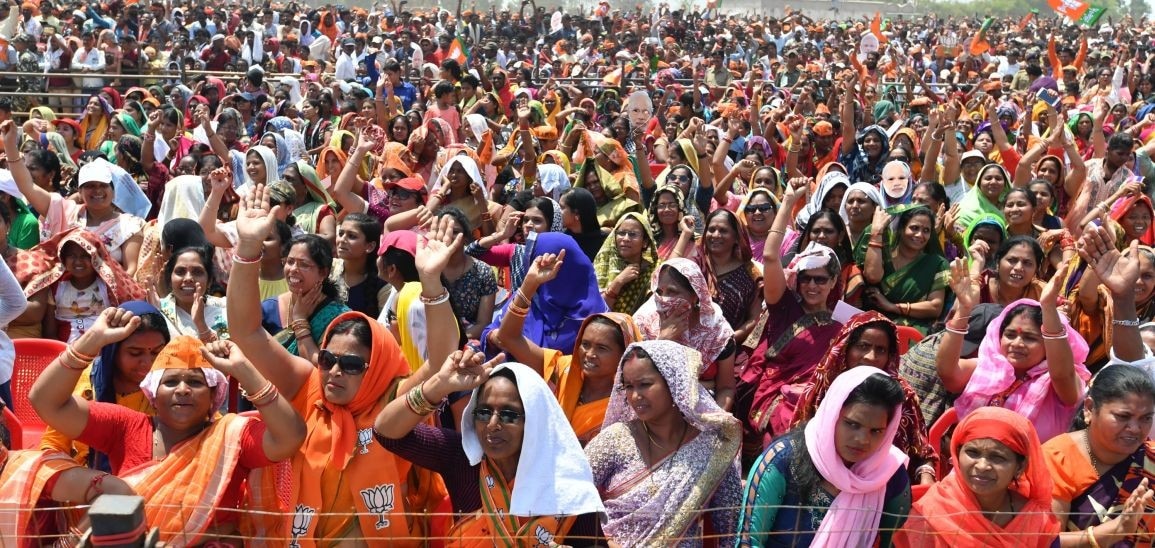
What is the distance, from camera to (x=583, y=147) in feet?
28.4

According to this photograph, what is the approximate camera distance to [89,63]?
14250 millimetres

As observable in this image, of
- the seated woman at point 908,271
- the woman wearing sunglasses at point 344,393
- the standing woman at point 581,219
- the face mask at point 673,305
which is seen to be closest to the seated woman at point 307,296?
the woman wearing sunglasses at point 344,393

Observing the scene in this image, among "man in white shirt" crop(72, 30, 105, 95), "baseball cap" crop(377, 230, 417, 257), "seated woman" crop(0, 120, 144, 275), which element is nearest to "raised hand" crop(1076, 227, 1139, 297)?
"baseball cap" crop(377, 230, 417, 257)

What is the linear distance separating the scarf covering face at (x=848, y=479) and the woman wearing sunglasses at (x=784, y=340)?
118 cm

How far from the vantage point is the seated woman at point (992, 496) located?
308cm

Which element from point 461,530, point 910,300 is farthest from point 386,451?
Result: point 910,300

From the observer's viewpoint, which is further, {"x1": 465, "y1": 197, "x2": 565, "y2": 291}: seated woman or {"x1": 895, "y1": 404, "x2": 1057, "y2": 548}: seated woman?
{"x1": 465, "y1": 197, "x2": 565, "y2": 291}: seated woman

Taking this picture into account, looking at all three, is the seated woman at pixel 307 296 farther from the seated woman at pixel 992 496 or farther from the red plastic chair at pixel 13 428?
the seated woman at pixel 992 496

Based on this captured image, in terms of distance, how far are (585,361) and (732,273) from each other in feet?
4.60

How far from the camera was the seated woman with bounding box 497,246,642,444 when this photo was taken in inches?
151

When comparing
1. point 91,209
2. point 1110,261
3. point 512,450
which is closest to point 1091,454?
point 1110,261

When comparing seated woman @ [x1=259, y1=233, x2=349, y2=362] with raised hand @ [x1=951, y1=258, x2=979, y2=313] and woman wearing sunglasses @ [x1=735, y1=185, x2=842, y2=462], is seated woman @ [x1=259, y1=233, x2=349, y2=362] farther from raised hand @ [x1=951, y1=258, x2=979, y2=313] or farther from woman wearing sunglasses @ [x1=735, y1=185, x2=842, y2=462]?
raised hand @ [x1=951, y1=258, x2=979, y2=313]

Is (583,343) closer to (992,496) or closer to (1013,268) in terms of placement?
(992,496)

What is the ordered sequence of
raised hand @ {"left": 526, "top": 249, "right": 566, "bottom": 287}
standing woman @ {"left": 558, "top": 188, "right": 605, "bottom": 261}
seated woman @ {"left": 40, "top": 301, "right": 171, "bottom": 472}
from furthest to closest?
standing woman @ {"left": 558, "top": 188, "right": 605, "bottom": 261} → raised hand @ {"left": 526, "top": 249, "right": 566, "bottom": 287} → seated woman @ {"left": 40, "top": 301, "right": 171, "bottom": 472}
